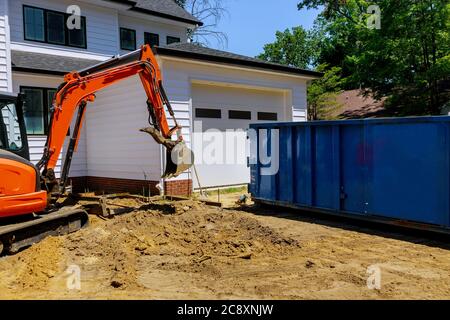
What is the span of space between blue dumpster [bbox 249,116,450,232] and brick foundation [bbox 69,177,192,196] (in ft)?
7.71

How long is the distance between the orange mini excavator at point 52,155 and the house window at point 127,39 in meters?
10.1

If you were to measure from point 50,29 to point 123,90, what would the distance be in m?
4.73

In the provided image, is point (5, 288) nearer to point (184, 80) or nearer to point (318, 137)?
point (318, 137)

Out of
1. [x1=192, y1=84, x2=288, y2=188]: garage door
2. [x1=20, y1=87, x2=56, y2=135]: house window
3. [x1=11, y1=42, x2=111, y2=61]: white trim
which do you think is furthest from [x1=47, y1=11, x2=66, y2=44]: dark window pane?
[x1=192, y1=84, x2=288, y2=188]: garage door

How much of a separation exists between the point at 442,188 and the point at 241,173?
8.08 metres

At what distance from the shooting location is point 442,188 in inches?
283

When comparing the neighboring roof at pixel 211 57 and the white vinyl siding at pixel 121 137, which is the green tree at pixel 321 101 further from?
the white vinyl siding at pixel 121 137

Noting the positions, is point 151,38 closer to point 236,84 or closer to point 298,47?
point 236,84

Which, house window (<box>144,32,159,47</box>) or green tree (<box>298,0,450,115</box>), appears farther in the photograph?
house window (<box>144,32,159,47</box>)

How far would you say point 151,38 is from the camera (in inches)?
790

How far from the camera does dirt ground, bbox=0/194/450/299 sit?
5.29 m

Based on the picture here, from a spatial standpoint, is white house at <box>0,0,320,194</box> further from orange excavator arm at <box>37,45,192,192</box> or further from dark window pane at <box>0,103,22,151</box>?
dark window pane at <box>0,103,22,151</box>

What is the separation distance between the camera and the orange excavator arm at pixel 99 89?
8.55 m


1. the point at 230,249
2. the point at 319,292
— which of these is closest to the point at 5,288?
the point at 230,249
